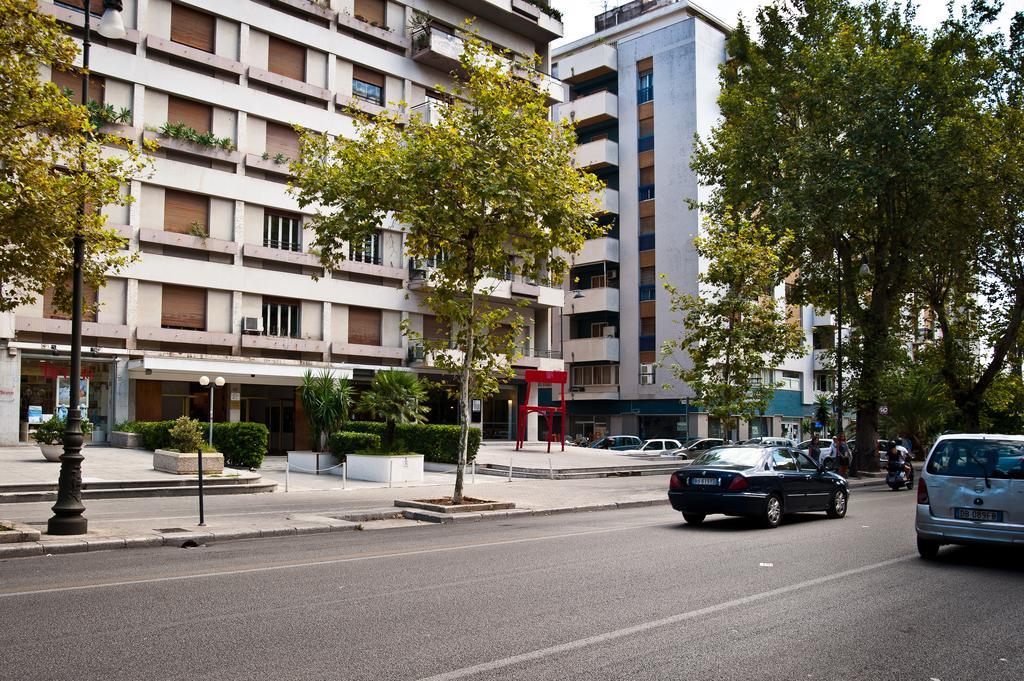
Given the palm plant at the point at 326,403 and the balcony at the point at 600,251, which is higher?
the balcony at the point at 600,251

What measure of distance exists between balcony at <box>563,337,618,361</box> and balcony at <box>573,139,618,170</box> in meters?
10.6

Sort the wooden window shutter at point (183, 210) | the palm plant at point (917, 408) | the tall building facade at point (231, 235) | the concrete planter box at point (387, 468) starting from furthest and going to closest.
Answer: the palm plant at point (917, 408) < the wooden window shutter at point (183, 210) < the tall building facade at point (231, 235) < the concrete planter box at point (387, 468)

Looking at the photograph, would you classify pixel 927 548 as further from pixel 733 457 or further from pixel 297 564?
pixel 297 564

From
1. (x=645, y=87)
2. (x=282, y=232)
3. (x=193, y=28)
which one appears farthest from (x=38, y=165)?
(x=645, y=87)

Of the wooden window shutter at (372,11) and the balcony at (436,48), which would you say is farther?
the balcony at (436,48)

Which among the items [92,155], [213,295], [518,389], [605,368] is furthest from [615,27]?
[92,155]

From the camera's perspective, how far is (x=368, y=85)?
40.2 meters

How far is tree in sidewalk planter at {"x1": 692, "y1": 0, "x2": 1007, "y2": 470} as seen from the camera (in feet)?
99.4

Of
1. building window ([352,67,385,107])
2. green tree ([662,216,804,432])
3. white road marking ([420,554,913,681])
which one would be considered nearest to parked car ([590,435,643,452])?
green tree ([662,216,804,432])

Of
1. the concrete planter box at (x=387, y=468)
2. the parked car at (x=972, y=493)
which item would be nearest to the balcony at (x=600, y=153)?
the concrete planter box at (x=387, y=468)

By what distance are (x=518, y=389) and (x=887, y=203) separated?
2068 centimetres

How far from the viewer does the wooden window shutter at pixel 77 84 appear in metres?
31.1

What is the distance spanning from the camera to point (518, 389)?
46.5 m

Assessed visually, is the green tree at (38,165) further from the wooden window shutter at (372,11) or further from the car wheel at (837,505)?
the wooden window shutter at (372,11)
